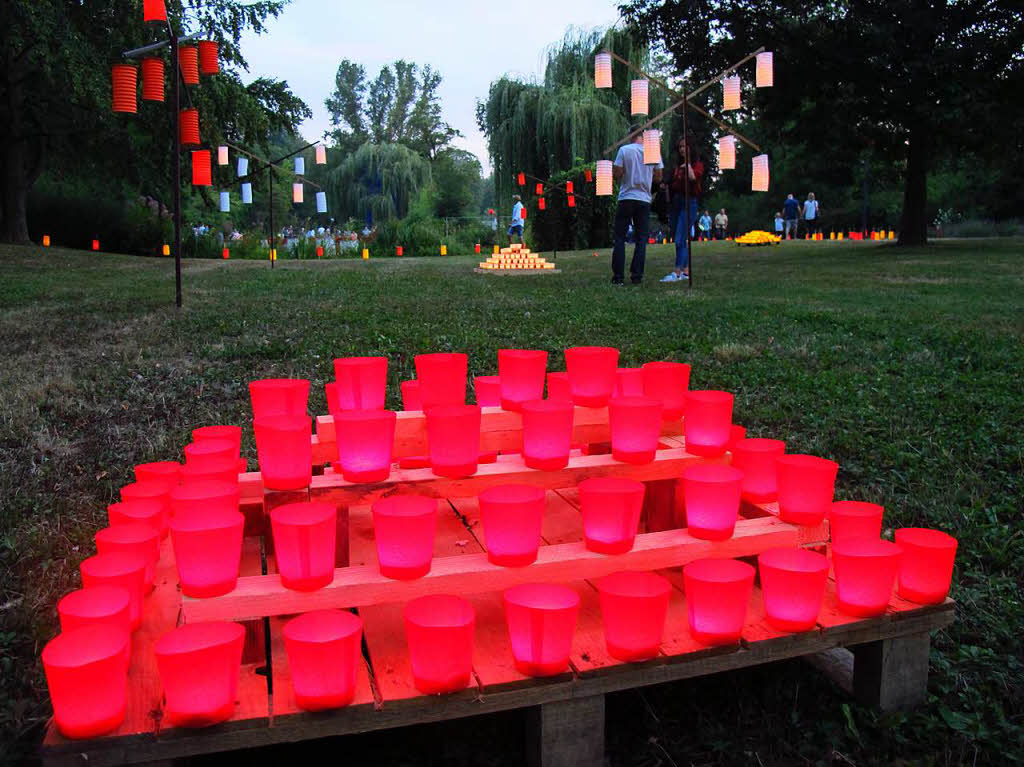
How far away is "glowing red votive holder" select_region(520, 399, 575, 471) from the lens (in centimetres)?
189

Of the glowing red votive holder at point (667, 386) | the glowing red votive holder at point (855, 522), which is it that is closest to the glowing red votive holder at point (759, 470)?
the glowing red votive holder at point (855, 522)

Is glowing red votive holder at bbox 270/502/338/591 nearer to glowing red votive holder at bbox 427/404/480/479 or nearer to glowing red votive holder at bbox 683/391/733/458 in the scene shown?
glowing red votive holder at bbox 427/404/480/479

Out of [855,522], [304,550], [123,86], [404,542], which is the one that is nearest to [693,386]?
[855,522]

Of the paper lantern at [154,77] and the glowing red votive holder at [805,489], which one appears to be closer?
the glowing red votive holder at [805,489]

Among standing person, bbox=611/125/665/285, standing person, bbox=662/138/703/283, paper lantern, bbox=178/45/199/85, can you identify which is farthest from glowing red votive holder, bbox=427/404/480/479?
standing person, bbox=662/138/703/283

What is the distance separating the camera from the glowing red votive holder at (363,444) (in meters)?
1.81

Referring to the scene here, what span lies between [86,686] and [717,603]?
3.43 ft

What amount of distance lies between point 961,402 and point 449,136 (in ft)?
219

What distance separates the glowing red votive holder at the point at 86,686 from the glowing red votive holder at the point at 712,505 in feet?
3.57

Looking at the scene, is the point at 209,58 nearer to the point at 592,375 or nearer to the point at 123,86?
the point at 123,86

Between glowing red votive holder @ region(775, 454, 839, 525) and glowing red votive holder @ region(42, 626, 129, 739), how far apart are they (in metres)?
1.32

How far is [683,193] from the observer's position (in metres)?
9.91

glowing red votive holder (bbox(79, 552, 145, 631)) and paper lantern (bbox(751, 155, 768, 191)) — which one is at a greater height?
paper lantern (bbox(751, 155, 768, 191))

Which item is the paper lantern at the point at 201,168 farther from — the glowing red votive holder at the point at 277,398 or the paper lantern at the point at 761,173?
the glowing red votive holder at the point at 277,398
